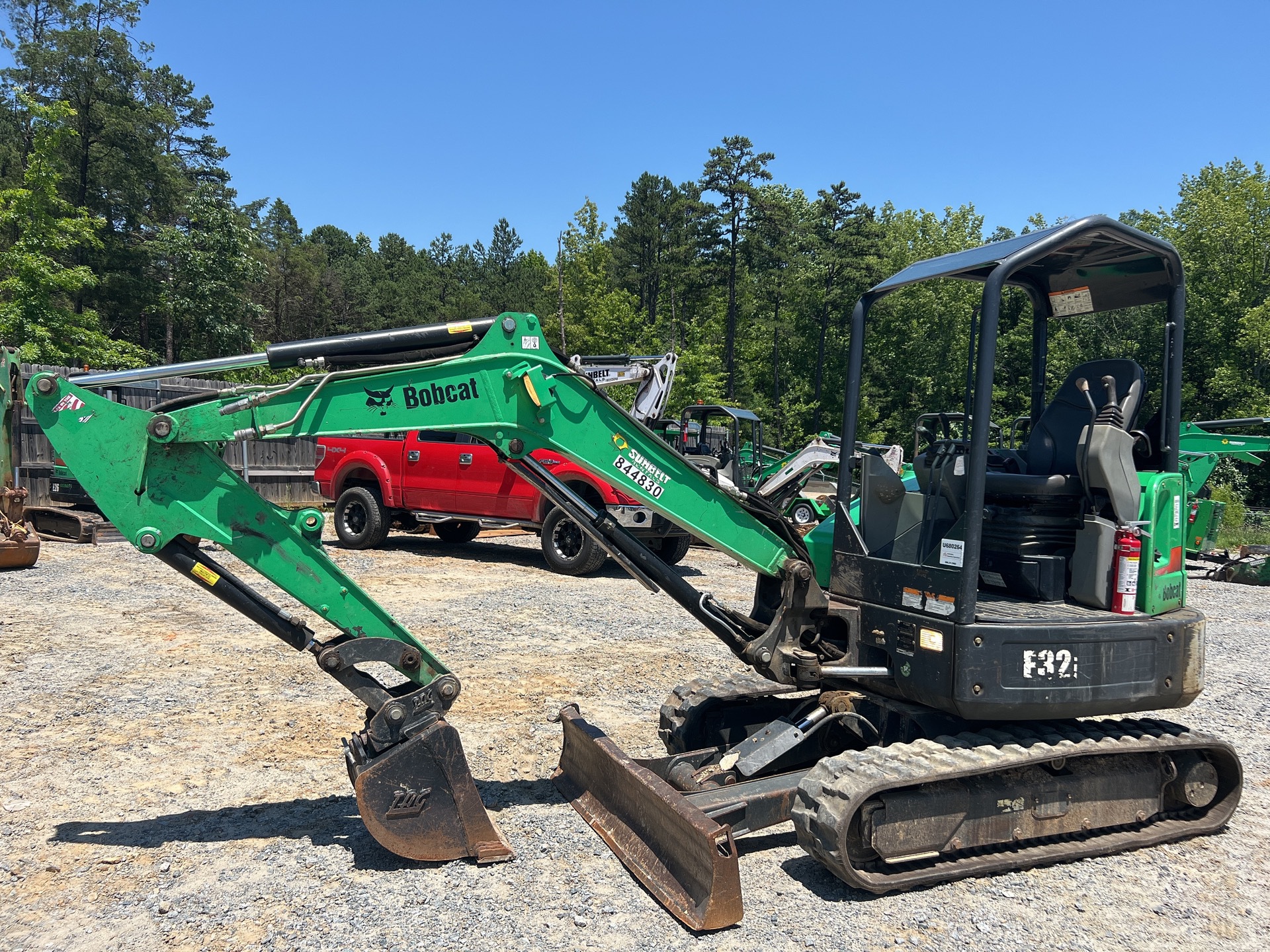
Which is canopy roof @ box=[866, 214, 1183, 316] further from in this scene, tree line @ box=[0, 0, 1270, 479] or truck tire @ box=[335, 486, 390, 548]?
tree line @ box=[0, 0, 1270, 479]

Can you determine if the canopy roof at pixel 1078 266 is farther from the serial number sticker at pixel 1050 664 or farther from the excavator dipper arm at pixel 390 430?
the serial number sticker at pixel 1050 664

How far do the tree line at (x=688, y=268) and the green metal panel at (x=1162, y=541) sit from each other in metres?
21.1

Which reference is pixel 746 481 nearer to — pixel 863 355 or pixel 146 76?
pixel 863 355

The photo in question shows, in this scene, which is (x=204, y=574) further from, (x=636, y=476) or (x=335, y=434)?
(x=636, y=476)

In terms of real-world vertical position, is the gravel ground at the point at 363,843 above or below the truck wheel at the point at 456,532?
below

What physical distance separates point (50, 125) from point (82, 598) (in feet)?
62.3

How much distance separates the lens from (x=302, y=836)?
4.48 metres

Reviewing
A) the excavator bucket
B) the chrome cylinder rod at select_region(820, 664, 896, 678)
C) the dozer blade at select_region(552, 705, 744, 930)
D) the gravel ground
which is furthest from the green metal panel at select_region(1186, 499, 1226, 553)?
the excavator bucket

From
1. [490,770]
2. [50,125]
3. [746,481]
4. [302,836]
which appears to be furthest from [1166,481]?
[50,125]

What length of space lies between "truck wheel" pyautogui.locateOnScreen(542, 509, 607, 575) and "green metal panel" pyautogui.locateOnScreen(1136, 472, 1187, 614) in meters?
8.34

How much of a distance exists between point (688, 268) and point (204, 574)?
37.4 meters

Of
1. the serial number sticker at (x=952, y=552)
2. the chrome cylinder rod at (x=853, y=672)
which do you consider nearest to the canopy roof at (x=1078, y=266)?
the serial number sticker at (x=952, y=552)

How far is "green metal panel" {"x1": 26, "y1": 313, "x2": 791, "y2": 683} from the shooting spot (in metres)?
3.91

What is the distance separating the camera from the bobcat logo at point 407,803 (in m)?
4.08
